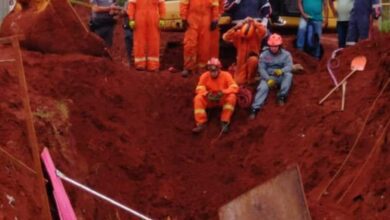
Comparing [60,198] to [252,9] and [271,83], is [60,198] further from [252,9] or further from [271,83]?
[252,9]

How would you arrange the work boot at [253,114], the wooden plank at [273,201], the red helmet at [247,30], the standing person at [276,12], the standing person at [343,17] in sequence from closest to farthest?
the wooden plank at [273,201], the work boot at [253,114], the red helmet at [247,30], the standing person at [343,17], the standing person at [276,12]

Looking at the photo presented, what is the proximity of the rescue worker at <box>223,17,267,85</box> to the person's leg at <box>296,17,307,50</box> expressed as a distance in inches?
49.8

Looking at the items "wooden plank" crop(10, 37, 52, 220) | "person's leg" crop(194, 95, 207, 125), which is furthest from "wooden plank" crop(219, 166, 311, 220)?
"person's leg" crop(194, 95, 207, 125)

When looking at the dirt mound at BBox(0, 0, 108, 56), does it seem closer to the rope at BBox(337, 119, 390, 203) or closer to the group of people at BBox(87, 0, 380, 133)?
the group of people at BBox(87, 0, 380, 133)

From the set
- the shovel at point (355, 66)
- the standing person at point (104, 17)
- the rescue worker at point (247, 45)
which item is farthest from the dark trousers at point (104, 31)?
the shovel at point (355, 66)

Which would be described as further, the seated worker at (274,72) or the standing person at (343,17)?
the standing person at (343,17)

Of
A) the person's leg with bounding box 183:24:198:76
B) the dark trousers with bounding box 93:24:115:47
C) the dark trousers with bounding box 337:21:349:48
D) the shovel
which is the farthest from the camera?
the dark trousers with bounding box 93:24:115:47

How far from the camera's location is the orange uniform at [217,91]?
14.7 m

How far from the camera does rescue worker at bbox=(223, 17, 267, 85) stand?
1554 centimetres

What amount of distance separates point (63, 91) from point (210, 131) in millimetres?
2860

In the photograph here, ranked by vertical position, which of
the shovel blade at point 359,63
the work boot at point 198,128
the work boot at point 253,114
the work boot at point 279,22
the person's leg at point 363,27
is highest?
the person's leg at point 363,27

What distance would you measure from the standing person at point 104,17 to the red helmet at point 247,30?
9.62ft

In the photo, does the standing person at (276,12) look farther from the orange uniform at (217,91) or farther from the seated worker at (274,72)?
the orange uniform at (217,91)

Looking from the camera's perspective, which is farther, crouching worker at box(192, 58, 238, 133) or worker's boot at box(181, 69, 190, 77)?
worker's boot at box(181, 69, 190, 77)
